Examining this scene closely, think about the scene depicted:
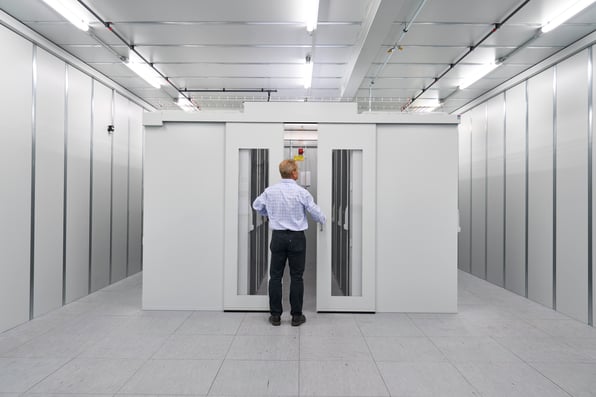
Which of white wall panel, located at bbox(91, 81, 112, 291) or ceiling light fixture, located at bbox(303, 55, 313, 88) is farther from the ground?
ceiling light fixture, located at bbox(303, 55, 313, 88)

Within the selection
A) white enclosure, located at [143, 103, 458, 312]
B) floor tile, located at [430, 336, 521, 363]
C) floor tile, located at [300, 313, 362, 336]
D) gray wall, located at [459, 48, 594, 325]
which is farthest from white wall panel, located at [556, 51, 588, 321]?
floor tile, located at [300, 313, 362, 336]

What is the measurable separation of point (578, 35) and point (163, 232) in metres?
5.07

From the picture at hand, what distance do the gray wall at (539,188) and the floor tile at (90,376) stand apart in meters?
4.53

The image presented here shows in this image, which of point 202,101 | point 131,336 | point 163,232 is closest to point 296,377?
point 131,336

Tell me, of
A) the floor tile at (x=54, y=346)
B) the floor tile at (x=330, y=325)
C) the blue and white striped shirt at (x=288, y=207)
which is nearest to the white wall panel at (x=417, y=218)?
the floor tile at (x=330, y=325)

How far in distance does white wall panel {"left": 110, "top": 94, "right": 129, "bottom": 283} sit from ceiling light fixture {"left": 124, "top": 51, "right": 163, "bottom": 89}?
2.03ft

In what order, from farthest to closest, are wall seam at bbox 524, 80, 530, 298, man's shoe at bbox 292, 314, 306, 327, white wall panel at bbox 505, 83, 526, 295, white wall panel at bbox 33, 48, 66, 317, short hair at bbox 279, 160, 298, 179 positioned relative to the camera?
1. white wall panel at bbox 505, 83, 526, 295
2. wall seam at bbox 524, 80, 530, 298
3. white wall panel at bbox 33, 48, 66, 317
4. short hair at bbox 279, 160, 298, 179
5. man's shoe at bbox 292, 314, 306, 327

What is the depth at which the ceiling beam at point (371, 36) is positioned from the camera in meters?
2.93

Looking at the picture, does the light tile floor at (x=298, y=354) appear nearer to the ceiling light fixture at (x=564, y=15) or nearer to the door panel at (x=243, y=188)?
the door panel at (x=243, y=188)

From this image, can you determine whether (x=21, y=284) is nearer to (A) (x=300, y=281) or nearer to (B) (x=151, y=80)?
(A) (x=300, y=281)

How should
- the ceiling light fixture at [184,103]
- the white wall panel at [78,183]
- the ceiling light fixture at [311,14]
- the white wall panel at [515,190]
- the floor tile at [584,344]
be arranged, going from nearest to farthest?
the floor tile at [584,344] → the ceiling light fixture at [311,14] → the white wall panel at [78,183] → the white wall panel at [515,190] → the ceiling light fixture at [184,103]

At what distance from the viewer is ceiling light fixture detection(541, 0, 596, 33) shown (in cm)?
306

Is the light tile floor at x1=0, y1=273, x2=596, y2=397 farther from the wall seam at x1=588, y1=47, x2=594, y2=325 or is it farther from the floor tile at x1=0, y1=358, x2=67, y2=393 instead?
the wall seam at x1=588, y1=47, x2=594, y2=325

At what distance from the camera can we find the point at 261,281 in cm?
447
